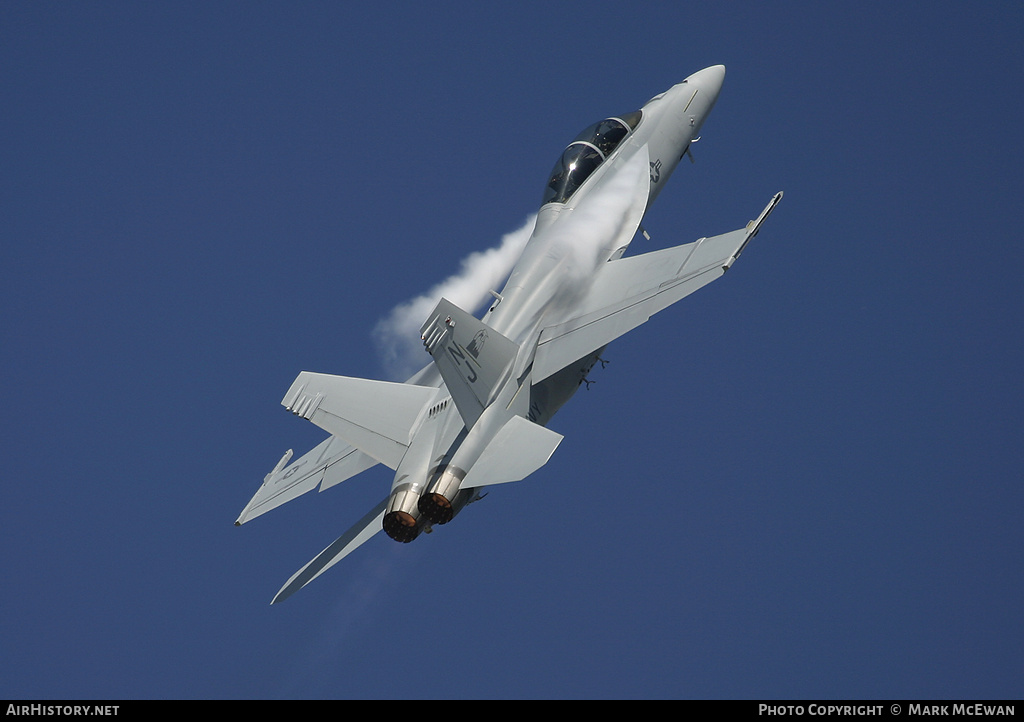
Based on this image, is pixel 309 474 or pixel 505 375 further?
pixel 309 474

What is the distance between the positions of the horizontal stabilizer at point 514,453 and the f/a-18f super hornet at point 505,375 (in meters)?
0.02

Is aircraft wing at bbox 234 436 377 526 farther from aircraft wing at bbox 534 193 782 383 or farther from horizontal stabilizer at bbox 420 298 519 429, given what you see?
aircraft wing at bbox 534 193 782 383

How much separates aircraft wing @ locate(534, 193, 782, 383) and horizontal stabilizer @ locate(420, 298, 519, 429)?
1.21 meters

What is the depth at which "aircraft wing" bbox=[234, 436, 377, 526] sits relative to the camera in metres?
18.1

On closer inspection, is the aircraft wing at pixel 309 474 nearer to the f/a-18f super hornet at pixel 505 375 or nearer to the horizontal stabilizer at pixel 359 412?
the f/a-18f super hornet at pixel 505 375

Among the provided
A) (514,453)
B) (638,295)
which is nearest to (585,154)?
(638,295)

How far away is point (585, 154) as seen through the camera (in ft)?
69.2

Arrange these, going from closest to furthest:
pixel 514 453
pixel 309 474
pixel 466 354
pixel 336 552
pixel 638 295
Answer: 1. pixel 514 453
2. pixel 466 354
3. pixel 336 552
4. pixel 638 295
5. pixel 309 474

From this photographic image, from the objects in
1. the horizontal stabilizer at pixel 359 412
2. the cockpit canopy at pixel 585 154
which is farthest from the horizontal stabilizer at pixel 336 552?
the cockpit canopy at pixel 585 154

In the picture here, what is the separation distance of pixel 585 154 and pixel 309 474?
6.80m

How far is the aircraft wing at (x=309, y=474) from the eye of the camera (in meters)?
18.1

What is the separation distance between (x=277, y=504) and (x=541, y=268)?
4900 mm

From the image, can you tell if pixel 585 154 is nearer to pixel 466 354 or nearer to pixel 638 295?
pixel 638 295

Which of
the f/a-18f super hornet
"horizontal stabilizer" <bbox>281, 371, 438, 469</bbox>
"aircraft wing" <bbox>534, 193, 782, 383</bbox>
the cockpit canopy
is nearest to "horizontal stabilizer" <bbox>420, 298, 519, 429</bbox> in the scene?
the f/a-18f super hornet
